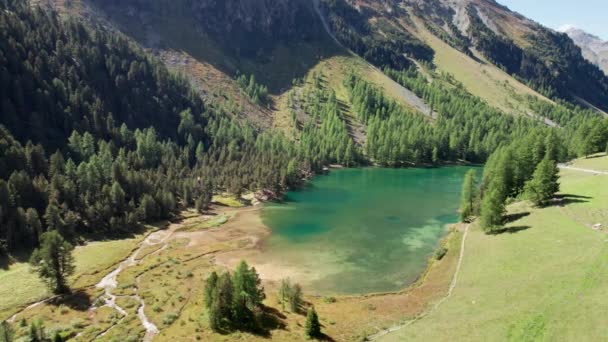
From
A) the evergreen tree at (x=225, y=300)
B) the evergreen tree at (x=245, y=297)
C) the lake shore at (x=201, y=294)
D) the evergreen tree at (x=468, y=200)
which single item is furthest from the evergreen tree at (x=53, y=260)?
the evergreen tree at (x=468, y=200)

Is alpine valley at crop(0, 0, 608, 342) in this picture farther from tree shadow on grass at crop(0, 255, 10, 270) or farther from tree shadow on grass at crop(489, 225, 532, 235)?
tree shadow on grass at crop(0, 255, 10, 270)

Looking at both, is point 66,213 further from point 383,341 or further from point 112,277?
point 383,341

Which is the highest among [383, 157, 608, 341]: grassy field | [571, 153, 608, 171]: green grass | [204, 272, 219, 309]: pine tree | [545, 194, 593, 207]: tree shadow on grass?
[571, 153, 608, 171]: green grass

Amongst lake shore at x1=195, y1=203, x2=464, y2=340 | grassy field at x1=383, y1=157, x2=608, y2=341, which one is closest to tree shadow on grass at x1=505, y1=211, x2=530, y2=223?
grassy field at x1=383, y1=157, x2=608, y2=341

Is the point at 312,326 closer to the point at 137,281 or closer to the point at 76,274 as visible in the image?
the point at 137,281

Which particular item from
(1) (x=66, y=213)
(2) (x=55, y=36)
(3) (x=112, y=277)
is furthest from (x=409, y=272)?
(2) (x=55, y=36)

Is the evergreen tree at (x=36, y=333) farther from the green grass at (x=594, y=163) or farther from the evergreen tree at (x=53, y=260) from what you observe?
the green grass at (x=594, y=163)

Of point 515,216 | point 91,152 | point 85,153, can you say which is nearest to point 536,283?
point 515,216
